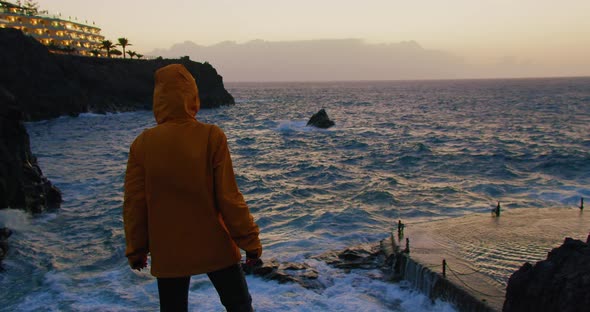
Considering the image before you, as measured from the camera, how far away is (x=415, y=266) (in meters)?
8.09

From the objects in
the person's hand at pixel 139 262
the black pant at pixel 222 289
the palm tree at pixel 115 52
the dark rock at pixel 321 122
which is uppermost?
the palm tree at pixel 115 52

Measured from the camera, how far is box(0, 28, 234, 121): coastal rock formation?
4875cm

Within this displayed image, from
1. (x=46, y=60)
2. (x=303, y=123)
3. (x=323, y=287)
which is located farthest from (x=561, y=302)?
(x=46, y=60)

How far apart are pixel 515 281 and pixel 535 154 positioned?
2187cm

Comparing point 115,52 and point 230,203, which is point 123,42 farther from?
point 230,203

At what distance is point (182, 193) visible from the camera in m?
2.73

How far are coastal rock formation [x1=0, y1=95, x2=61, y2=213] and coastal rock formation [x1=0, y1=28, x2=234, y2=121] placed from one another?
24927 millimetres

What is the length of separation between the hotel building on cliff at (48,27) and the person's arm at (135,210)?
8833 cm

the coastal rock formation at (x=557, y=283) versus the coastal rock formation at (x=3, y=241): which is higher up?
the coastal rock formation at (x=557, y=283)

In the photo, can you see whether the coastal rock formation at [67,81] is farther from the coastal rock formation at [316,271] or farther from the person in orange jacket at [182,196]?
the person in orange jacket at [182,196]

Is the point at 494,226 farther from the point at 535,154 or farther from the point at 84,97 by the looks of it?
the point at 84,97

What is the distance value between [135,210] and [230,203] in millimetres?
650

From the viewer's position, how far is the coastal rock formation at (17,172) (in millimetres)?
12406

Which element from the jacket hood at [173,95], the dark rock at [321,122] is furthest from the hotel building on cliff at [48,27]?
the jacket hood at [173,95]
